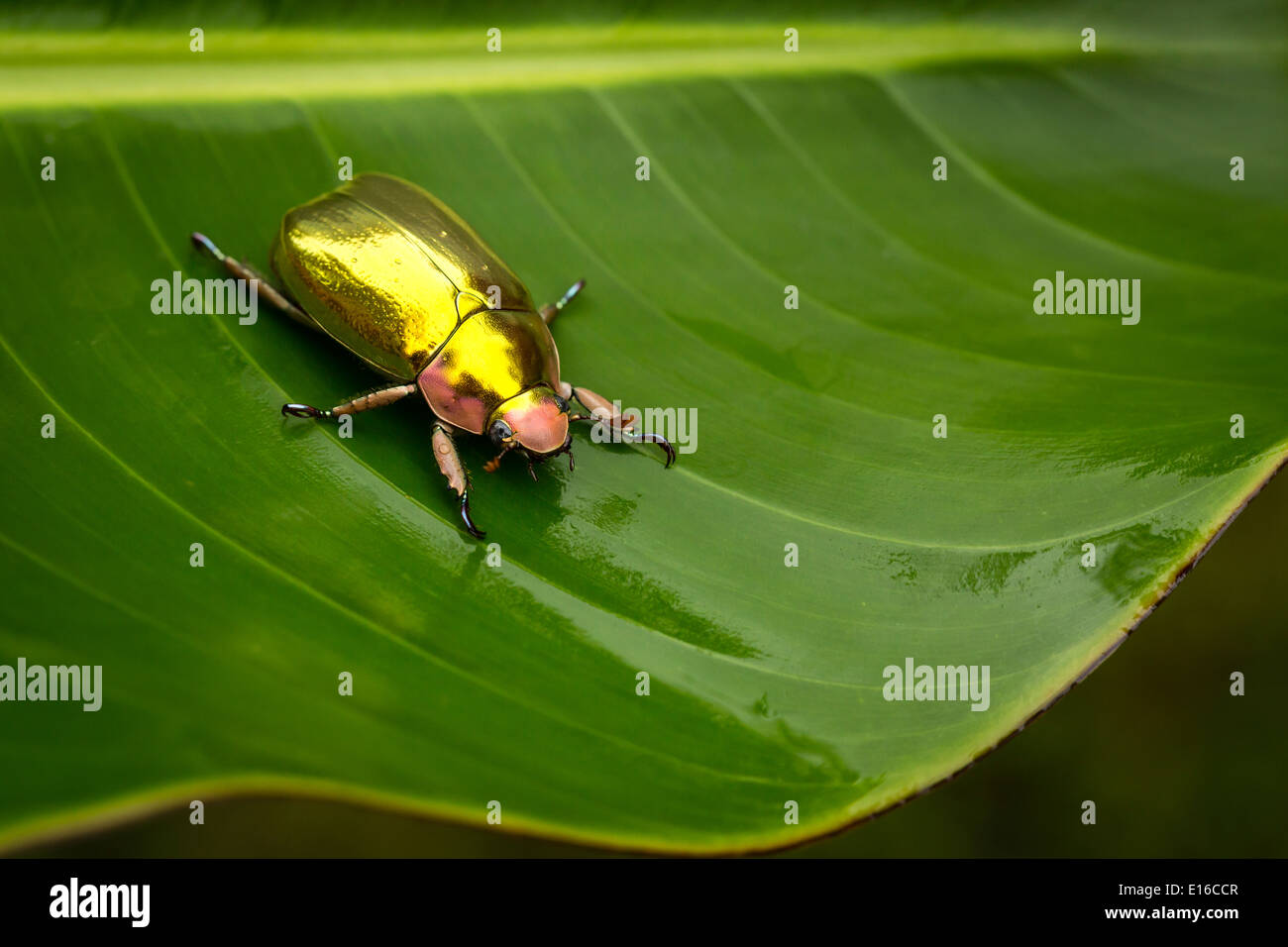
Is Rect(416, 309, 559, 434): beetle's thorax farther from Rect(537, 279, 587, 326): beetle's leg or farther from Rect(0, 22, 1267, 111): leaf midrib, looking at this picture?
Rect(0, 22, 1267, 111): leaf midrib

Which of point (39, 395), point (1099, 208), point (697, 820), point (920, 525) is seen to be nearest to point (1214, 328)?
point (1099, 208)

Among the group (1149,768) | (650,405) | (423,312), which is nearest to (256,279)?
(423,312)

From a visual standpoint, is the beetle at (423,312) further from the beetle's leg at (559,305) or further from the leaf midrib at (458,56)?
the leaf midrib at (458,56)

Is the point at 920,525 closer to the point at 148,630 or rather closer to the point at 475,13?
the point at 148,630

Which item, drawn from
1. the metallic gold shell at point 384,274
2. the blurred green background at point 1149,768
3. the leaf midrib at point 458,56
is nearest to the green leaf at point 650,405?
the leaf midrib at point 458,56

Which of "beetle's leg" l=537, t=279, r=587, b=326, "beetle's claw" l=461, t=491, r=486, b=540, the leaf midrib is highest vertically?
the leaf midrib

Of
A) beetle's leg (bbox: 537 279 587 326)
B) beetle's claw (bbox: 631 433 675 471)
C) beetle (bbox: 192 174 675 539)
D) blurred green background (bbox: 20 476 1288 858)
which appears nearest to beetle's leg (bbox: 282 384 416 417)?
beetle (bbox: 192 174 675 539)

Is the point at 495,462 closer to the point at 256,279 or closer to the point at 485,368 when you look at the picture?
the point at 485,368
